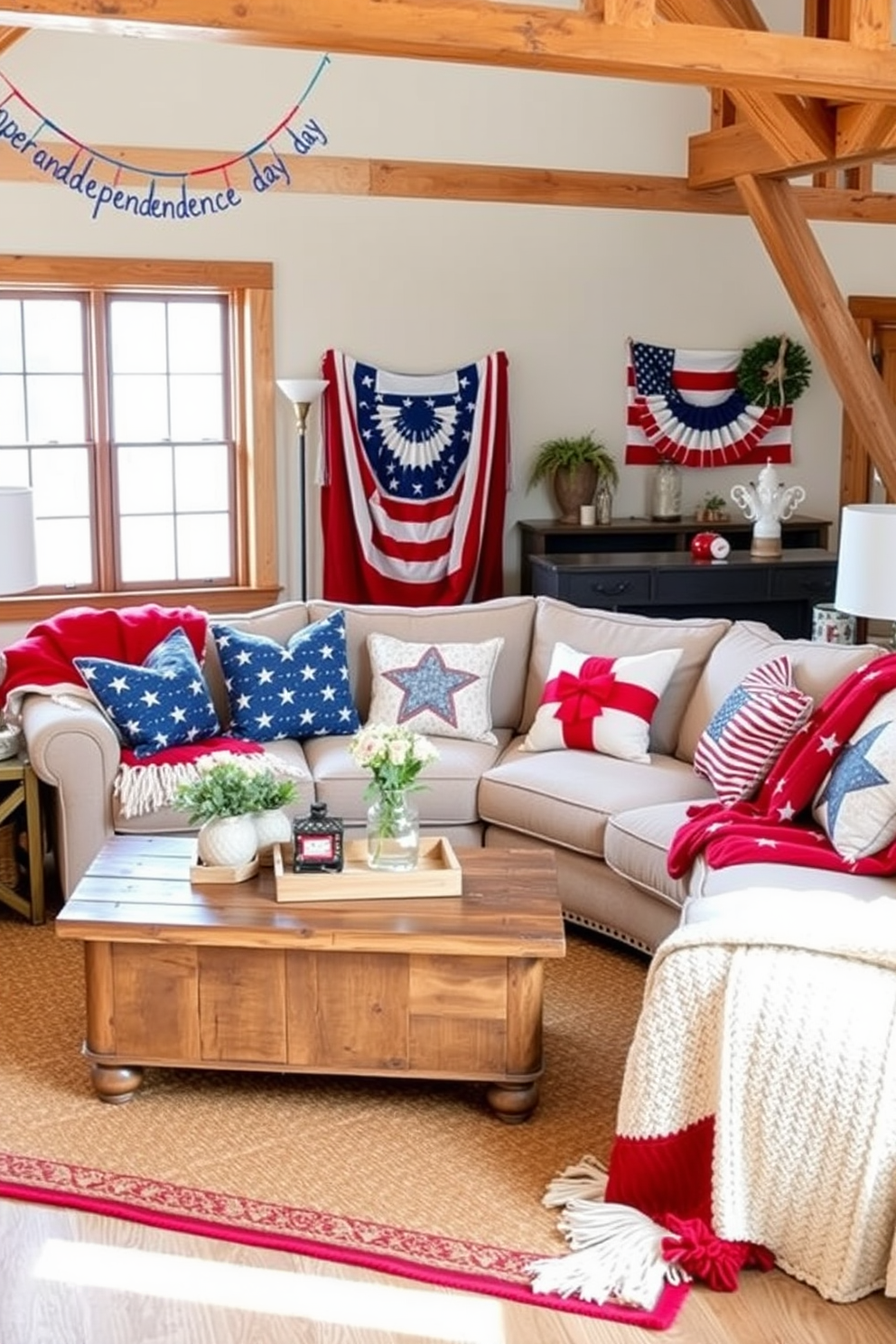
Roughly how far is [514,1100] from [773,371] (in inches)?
190

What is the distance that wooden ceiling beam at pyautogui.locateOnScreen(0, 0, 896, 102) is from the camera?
4.11 m

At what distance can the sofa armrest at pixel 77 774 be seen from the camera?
191 inches

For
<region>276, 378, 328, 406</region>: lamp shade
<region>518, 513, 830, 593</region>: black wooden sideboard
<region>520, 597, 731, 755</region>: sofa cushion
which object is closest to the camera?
<region>520, 597, 731, 755</region>: sofa cushion

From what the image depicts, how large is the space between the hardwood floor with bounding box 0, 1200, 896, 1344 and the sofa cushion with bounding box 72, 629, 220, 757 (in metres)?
2.03

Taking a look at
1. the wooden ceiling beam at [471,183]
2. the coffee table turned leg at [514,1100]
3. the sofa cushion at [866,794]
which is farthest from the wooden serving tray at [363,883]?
the wooden ceiling beam at [471,183]

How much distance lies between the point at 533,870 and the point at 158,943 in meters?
0.94

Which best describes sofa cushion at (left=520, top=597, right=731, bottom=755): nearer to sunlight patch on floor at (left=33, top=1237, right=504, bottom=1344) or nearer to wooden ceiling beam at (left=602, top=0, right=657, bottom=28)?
wooden ceiling beam at (left=602, top=0, right=657, bottom=28)

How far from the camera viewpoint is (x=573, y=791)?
4.79m

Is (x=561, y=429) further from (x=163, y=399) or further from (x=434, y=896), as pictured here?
(x=434, y=896)

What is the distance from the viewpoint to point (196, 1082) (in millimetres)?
3896

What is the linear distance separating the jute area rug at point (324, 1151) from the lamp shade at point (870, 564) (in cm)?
146

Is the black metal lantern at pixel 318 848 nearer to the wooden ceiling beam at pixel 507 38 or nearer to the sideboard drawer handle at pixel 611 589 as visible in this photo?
the wooden ceiling beam at pixel 507 38

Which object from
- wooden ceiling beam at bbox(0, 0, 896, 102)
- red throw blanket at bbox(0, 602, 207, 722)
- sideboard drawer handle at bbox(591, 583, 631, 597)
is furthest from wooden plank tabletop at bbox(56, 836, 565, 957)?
sideboard drawer handle at bbox(591, 583, 631, 597)

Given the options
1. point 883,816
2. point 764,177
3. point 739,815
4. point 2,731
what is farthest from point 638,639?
point 764,177
